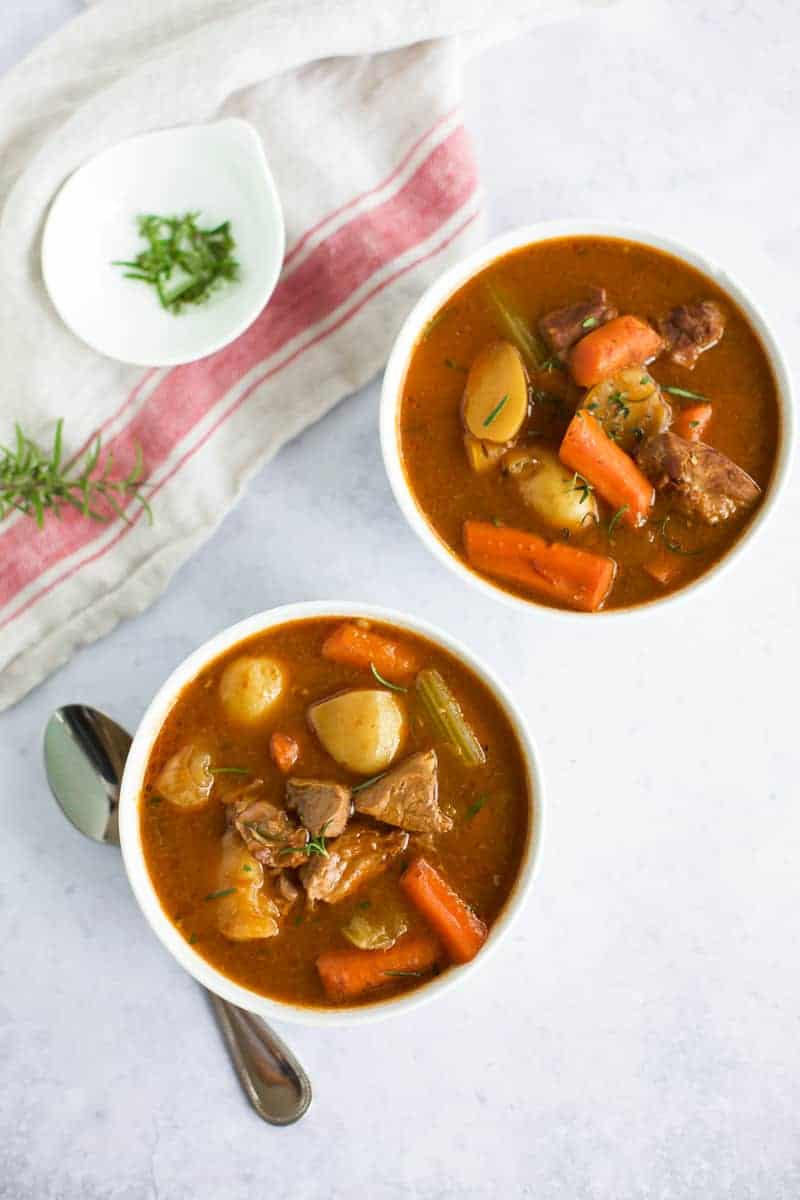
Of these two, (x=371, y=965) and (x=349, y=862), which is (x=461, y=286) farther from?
(x=371, y=965)

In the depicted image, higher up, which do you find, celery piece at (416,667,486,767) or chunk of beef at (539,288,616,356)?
chunk of beef at (539,288,616,356)

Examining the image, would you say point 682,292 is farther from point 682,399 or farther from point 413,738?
point 413,738

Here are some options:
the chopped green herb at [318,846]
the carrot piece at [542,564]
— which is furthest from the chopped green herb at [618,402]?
the chopped green herb at [318,846]

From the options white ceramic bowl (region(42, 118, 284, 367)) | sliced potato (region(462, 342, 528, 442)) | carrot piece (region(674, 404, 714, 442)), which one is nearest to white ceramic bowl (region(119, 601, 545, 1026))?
sliced potato (region(462, 342, 528, 442))

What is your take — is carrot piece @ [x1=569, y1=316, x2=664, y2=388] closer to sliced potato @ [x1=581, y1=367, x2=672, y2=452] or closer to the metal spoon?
sliced potato @ [x1=581, y1=367, x2=672, y2=452]

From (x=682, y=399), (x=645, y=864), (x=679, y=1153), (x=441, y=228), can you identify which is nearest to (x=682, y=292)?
(x=682, y=399)

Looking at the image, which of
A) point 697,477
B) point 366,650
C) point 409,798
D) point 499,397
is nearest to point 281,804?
point 409,798
